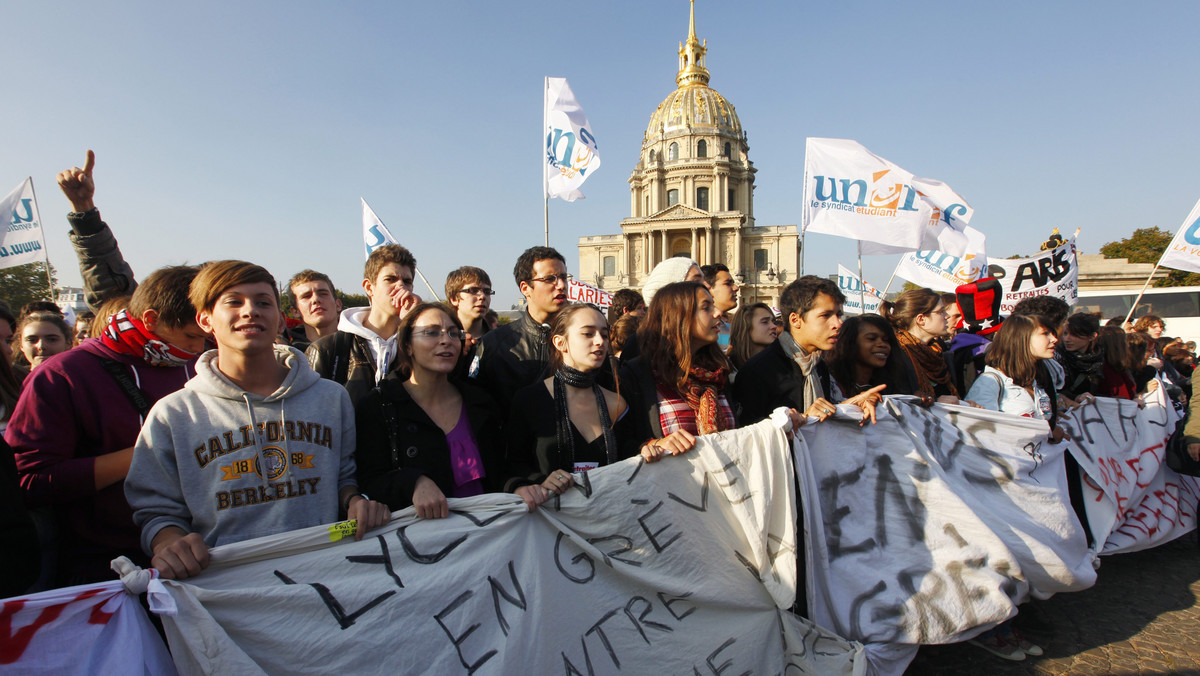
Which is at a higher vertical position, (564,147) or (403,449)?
(564,147)

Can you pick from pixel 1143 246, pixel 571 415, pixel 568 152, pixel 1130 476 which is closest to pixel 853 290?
pixel 568 152

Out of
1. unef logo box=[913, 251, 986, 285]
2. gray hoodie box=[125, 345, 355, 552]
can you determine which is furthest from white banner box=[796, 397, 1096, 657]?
unef logo box=[913, 251, 986, 285]

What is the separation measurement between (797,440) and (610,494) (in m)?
1.01

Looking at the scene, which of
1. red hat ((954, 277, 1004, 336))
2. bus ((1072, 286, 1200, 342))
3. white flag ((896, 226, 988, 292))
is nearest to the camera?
red hat ((954, 277, 1004, 336))

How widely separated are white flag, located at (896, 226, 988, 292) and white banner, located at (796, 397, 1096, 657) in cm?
708

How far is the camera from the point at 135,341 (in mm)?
2113

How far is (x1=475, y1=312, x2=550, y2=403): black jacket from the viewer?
10.8ft

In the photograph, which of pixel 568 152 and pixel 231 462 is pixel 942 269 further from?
pixel 231 462

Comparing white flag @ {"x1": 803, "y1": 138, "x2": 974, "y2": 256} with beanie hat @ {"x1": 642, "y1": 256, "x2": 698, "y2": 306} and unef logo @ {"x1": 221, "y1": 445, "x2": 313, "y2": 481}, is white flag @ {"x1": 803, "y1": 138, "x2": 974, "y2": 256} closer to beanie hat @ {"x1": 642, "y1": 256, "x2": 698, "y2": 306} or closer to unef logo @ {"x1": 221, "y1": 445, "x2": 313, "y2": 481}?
beanie hat @ {"x1": 642, "y1": 256, "x2": 698, "y2": 306}

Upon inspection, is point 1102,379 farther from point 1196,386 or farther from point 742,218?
point 742,218

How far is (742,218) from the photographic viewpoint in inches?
2544

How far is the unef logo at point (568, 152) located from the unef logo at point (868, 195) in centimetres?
302

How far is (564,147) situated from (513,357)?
520 cm

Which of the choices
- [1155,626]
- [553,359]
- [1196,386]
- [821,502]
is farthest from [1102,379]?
[553,359]
